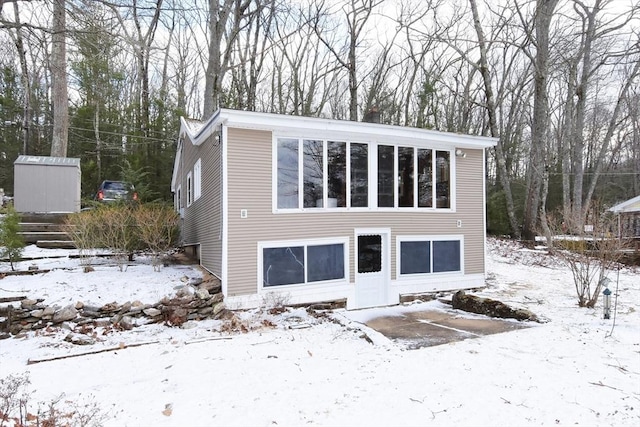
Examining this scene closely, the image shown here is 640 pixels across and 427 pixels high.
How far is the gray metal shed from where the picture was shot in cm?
1121

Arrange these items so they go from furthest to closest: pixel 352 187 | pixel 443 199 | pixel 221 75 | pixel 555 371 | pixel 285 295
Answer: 1. pixel 221 75
2. pixel 443 199
3. pixel 352 187
4. pixel 285 295
5. pixel 555 371

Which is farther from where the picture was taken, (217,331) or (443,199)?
(443,199)

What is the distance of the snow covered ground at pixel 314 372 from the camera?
144 inches

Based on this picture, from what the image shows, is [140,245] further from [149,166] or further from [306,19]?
[306,19]

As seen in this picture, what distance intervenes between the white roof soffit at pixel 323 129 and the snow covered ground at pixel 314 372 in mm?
3449

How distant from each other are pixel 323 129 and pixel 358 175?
139 cm

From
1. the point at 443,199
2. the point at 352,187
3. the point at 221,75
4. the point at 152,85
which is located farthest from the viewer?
the point at 152,85

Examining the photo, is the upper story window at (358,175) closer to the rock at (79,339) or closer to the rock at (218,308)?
the rock at (218,308)

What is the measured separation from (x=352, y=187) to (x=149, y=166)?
1327cm

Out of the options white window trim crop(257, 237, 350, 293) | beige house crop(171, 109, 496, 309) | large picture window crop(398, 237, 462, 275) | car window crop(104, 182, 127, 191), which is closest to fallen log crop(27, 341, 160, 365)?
beige house crop(171, 109, 496, 309)

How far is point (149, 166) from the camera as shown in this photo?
60.0 feet

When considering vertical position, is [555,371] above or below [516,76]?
below

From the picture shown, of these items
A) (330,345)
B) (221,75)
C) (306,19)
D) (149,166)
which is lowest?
(330,345)

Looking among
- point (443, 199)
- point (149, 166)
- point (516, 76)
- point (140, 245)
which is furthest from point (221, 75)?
point (516, 76)
